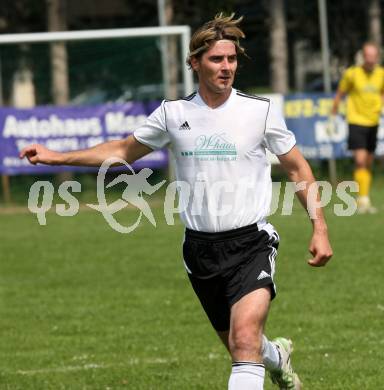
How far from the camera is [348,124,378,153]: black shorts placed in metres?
17.2

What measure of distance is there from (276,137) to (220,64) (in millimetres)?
466

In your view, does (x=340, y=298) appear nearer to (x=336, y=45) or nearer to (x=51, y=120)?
(x=51, y=120)

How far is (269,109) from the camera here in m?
6.20

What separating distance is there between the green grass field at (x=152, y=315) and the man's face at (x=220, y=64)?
2.06m

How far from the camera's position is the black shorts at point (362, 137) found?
17156 millimetres

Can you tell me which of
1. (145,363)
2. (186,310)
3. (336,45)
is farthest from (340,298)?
(336,45)

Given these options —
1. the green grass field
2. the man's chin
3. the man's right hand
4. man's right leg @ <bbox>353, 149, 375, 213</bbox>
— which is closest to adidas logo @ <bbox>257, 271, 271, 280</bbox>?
the man's chin

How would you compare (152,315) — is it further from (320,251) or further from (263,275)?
(320,251)

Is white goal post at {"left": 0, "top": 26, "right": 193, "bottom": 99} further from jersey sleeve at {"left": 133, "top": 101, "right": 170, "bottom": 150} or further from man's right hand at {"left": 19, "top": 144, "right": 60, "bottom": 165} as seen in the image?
man's right hand at {"left": 19, "top": 144, "right": 60, "bottom": 165}

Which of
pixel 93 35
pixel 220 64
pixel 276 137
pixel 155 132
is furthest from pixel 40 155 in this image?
pixel 93 35

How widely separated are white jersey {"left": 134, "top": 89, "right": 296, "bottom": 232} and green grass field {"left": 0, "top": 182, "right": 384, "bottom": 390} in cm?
150

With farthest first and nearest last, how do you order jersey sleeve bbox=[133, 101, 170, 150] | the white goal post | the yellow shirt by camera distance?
the white goal post
the yellow shirt
jersey sleeve bbox=[133, 101, 170, 150]

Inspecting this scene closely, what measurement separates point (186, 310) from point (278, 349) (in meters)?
3.32

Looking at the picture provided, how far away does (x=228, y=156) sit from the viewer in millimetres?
6125
